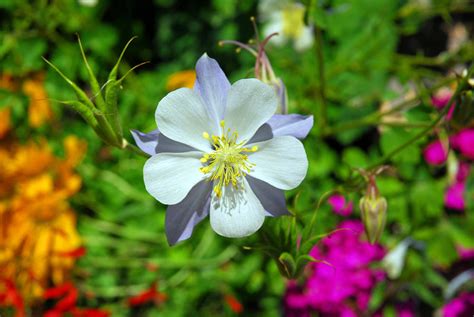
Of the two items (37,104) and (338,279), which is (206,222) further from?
(37,104)

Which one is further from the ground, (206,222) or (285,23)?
(285,23)

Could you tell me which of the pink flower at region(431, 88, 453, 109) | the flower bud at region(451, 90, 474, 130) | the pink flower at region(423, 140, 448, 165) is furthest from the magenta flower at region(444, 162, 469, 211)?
the flower bud at region(451, 90, 474, 130)

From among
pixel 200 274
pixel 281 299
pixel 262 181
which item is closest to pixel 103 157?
pixel 200 274

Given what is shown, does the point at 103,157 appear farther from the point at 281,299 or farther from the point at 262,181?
the point at 262,181

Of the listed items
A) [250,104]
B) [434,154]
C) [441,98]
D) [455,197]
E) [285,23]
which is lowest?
[455,197]

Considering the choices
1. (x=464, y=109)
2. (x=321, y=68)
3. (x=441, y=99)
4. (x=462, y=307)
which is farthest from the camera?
(x=441, y=99)

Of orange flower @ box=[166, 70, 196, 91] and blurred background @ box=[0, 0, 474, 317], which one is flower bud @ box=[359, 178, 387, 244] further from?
orange flower @ box=[166, 70, 196, 91]

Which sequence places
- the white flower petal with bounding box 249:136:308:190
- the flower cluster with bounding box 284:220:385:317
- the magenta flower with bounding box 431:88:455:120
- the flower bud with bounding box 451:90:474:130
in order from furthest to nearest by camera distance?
the magenta flower with bounding box 431:88:455:120 < the flower cluster with bounding box 284:220:385:317 < the flower bud with bounding box 451:90:474:130 < the white flower petal with bounding box 249:136:308:190

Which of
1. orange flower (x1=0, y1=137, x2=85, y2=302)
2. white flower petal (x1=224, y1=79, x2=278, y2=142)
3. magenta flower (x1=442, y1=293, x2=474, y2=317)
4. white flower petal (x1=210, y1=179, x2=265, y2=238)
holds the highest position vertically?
white flower petal (x1=224, y1=79, x2=278, y2=142)

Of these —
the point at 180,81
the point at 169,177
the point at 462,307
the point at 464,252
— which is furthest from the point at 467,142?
the point at 169,177
